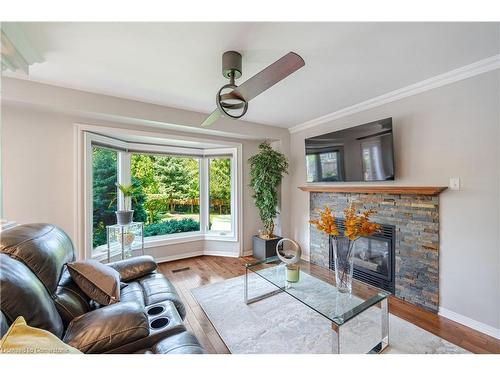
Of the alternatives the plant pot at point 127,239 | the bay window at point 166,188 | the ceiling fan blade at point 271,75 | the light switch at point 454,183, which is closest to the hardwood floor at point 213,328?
the plant pot at point 127,239

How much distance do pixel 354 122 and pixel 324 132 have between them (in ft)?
1.62

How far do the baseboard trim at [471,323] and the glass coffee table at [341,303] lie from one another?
580mm

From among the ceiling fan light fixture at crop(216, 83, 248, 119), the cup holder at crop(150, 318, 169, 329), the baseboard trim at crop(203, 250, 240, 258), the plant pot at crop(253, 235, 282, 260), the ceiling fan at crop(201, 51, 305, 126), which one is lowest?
the baseboard trim at crop(203, 250, 240, 258)

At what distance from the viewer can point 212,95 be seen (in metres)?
2.51

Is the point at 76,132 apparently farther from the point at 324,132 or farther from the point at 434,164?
the point at 434,164

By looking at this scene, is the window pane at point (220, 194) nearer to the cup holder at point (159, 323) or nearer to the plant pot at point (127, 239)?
the plant pot at point (127, 239)

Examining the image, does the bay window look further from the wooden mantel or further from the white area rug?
Result: the white area rug

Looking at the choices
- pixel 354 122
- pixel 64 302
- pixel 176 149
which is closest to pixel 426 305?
pixel 354 122

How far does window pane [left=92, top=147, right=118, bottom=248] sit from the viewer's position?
2938mm

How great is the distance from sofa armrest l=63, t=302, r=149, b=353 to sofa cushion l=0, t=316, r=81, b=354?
1.00 ft

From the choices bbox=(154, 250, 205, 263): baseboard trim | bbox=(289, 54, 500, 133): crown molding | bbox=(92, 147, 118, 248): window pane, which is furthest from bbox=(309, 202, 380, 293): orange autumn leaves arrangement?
bbox=(92, 147, 118, 248): window pane

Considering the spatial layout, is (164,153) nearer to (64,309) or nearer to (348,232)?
(64,309)

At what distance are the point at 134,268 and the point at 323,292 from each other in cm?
172

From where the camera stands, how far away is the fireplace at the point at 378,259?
249 cm
